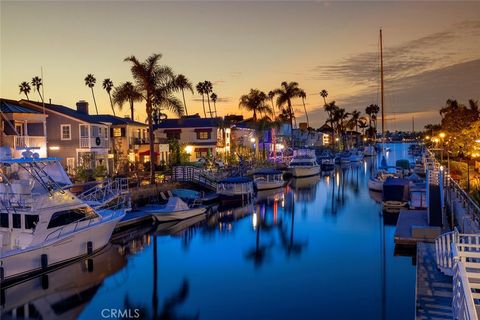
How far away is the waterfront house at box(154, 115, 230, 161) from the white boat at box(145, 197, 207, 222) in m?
32.4

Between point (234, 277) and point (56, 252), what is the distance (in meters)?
9.49

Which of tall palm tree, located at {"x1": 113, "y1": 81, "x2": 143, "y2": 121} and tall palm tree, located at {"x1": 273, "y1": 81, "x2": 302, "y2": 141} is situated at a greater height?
tall palm tree, located at {"x1": 273, "y1": 81, "x2": 302, "y2": 141}

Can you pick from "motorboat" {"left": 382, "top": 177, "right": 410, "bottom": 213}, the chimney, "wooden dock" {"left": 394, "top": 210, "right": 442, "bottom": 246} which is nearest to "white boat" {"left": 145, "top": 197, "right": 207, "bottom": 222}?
"wooden dock" {"left": 394, "top": 210, "right": 442, "bottom": 246}

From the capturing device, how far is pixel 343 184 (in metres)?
69.4

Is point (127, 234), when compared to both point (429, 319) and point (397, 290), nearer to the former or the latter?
point (397, 290)

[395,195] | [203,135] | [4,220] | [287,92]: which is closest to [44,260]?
[4,220]

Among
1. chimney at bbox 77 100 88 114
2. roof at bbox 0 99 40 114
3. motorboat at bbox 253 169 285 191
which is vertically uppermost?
chimney at bbox 77 100 88 114

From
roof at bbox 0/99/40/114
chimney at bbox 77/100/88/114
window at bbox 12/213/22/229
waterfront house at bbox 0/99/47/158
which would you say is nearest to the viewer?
window at bbox 12/213/22/229

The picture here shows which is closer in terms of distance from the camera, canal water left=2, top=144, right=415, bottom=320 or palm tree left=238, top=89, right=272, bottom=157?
canal water left=2, top=144, right=415, bottom=320

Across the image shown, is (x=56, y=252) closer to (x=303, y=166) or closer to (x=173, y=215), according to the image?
(x=173, y=215)

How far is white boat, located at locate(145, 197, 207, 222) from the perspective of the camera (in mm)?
35656

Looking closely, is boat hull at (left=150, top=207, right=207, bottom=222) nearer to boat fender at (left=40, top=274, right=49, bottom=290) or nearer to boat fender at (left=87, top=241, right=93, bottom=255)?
boat fender at (left=87, top=241, right=93, bottom=255)

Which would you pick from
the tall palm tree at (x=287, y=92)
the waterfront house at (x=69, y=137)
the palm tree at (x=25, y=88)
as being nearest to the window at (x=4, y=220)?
the waterfront house at (x=69, y=137)

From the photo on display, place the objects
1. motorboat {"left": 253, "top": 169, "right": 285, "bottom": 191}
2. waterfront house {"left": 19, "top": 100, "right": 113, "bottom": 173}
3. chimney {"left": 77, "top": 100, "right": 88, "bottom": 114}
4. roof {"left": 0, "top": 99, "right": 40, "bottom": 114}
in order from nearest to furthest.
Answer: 1. roof {"left": 0, "top": 99, "right": 40, "bottom": 114}
2. waterfront house {"left": 19, "top": 100, "right": 113, "bottom": 173}
3. motorboat {"left": 253, "top": 169, "right": 285, "bottom": 191}
4. chimney {"left": 77, "top": 100, "right": 88, "bottom": 114}
